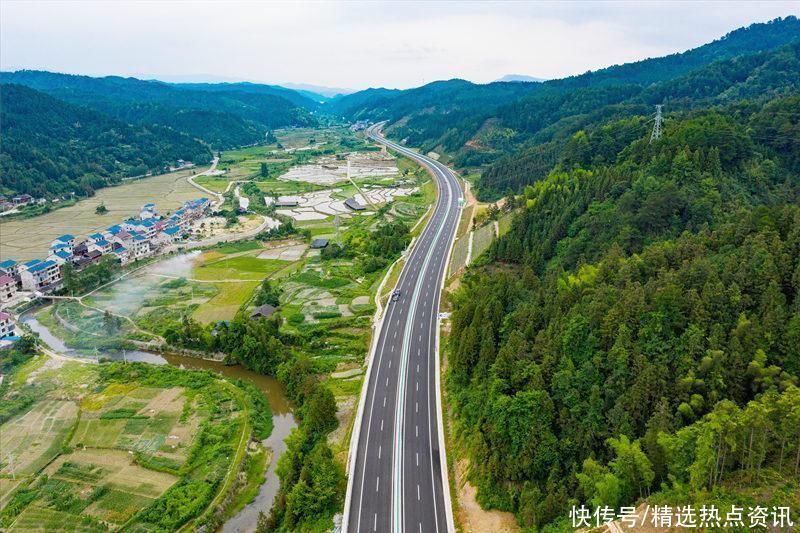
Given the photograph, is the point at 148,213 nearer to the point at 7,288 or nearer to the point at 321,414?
the point at 7,288

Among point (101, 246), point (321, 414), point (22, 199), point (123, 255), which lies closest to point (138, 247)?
point (123, 255)

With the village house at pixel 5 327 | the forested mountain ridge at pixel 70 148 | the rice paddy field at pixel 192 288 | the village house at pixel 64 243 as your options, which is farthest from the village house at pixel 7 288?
the forested mountain ridge at pixel 70 148

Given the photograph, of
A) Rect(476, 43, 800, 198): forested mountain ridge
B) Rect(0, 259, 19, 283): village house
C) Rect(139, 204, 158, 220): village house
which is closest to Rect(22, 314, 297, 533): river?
Rect(0, 259, 19, 283): village house

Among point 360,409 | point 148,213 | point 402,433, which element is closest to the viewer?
point 402,433

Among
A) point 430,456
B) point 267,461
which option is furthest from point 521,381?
point 267,461

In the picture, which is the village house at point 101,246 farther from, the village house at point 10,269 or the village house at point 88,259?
the village house at point 10,269

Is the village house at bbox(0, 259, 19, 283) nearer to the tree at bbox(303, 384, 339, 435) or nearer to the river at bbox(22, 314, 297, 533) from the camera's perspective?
the river at bbox(22, 314, 297, 533)
